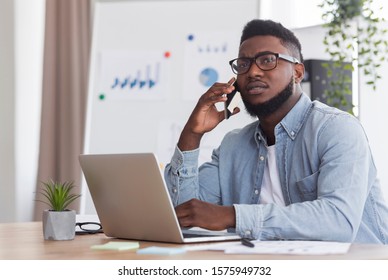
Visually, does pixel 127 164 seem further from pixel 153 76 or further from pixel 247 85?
pixel 153 76

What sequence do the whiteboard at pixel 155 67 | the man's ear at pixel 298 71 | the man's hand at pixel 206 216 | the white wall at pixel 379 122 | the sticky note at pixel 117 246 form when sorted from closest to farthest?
the sticky note at pixel 117 246
the man's hand at pixel 206 216
the man's ear at pixel 298 71
the white wall at pixel 379 122
the whiteboard at pixel 155 67

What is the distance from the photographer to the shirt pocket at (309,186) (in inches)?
73.6

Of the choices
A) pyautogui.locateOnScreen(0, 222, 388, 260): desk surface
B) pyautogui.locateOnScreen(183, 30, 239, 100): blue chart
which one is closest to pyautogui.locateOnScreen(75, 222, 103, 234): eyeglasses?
pyautogui.locateOnScreen(0, 222, 388, 260): desk surface

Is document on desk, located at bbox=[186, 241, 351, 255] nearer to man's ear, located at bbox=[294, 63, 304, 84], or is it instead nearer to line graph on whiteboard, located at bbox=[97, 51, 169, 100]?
man's ear, located at bbox=[294, 63, 304, 84]

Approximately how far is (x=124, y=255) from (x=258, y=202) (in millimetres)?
812

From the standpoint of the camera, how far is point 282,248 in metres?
1.33

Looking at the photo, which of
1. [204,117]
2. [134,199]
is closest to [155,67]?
[204,117]

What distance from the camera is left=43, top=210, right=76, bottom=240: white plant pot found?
165 centimetres

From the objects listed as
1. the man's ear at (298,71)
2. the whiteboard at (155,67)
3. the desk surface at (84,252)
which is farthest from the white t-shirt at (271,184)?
the whiteboard at (155,67)

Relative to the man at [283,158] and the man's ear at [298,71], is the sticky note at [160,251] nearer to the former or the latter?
the man at [283,158]

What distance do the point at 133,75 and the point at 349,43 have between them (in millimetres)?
1158

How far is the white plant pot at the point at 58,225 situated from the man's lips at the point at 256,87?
669 mm

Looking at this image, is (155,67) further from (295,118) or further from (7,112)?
(295,118)

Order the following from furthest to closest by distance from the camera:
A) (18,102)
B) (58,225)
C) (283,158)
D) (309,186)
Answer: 1. (18,102)
2. (283,158)
3. (309,186)
4. (58,225)
